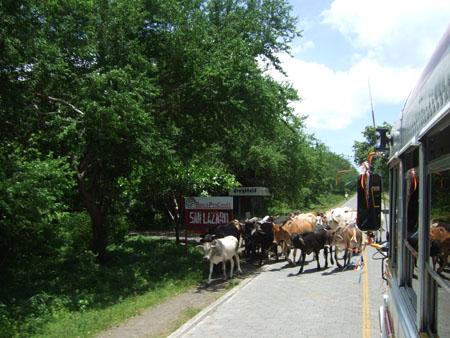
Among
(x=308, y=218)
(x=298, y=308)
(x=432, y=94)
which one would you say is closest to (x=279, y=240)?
(x=308, y=218)

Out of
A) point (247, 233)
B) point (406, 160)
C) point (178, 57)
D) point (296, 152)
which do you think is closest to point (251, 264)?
point (247, 233)

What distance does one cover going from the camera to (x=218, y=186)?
853 inches

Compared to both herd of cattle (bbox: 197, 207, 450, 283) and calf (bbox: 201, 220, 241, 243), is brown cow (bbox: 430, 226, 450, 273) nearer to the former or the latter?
herd of cattle (bbox: 197, 207, 450, 283)

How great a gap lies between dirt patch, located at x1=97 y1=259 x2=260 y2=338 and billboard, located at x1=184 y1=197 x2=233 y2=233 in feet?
9.99

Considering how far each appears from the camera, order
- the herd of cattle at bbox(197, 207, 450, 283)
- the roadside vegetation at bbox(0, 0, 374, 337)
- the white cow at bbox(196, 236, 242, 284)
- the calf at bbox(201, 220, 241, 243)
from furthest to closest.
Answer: the calf at bbox(201, 220, 241, 243)
the herd of cattle at bbox(197, 207, 450, 283)
the white cow at bbox(196, 236, 242, 284)
the roadside vegetation at bbox(0, 0, 374, 337)

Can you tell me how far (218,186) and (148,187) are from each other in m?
3.88

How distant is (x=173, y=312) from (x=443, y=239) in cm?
819

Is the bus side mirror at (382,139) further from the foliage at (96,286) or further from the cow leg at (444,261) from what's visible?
the foliage at (96,286)

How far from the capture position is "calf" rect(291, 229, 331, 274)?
13.5 metres

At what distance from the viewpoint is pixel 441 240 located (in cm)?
251

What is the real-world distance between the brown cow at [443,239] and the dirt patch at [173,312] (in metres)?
6.51

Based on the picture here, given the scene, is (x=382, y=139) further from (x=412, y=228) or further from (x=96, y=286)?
(x=96, y=286)

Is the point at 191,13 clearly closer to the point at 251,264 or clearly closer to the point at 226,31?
the point at 226,31

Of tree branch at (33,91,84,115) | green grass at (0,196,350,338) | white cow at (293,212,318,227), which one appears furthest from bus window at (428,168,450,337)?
white cow at (293,212,318,227)
